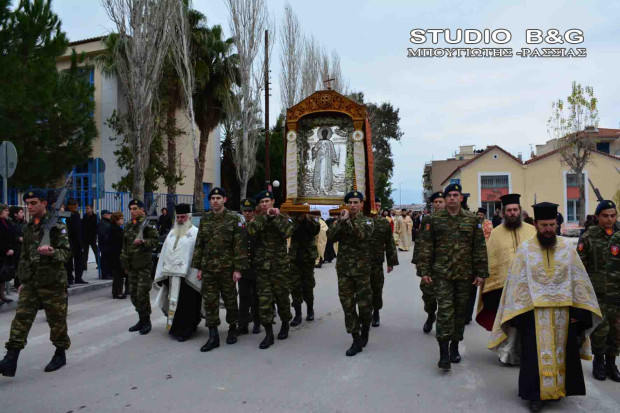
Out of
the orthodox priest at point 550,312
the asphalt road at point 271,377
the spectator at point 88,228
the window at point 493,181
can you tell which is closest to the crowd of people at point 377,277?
the orthodox priest at point 550,312

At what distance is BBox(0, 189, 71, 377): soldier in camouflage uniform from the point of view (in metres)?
5.21

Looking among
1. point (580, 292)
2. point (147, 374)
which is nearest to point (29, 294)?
point (147, 374)

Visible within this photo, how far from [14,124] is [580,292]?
15.1m

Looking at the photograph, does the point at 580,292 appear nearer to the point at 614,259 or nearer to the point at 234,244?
the point at 614,259

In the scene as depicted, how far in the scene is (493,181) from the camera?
45.5 meters

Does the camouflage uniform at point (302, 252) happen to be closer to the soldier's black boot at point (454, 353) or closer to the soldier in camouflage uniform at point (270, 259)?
the soldier in camouflage uniform at point (270, 259)

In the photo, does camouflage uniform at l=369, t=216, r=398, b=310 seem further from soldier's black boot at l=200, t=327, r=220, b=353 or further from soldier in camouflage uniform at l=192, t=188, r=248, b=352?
soldier's black boot at l=200, t=327, r=220, b=353

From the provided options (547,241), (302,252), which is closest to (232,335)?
(302,252)

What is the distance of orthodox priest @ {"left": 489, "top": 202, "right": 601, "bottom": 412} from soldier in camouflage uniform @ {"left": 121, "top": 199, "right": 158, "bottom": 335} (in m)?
4.70

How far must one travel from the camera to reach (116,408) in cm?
429

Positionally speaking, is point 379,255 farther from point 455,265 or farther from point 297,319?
point 455,265

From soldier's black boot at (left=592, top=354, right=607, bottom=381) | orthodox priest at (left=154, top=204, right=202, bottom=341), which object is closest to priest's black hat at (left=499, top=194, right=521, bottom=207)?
soldier's black boot at (left=592, top=354, right=607, bottom=381)

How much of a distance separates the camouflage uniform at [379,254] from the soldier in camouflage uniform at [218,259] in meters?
1.75

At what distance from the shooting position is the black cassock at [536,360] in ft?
14.0
